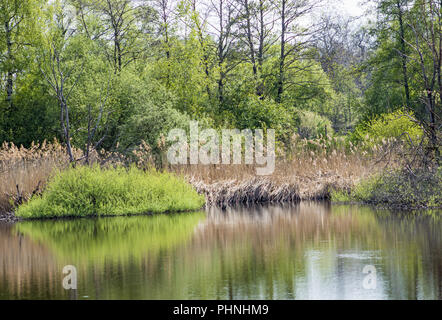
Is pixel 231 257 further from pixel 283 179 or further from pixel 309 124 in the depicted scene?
pixel 309 124

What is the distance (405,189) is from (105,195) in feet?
26.4

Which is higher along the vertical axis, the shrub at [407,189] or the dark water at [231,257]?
the shrub at [407,189]

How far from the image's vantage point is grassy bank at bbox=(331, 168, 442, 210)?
15797 millimetres

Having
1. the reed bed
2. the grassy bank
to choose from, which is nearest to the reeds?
the reed bed

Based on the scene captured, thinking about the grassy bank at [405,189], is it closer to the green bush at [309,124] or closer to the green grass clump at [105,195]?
the green grass clump at [105,195]

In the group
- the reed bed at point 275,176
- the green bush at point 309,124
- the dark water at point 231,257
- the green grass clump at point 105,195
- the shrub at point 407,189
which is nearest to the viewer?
the dark water at point 231,257

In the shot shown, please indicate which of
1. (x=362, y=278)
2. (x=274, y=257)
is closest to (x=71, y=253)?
(x=274, y=257)

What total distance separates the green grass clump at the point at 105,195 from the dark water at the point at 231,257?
111 cm

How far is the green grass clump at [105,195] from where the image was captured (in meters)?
16.9

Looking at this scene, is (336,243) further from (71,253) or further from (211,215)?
(211,215)

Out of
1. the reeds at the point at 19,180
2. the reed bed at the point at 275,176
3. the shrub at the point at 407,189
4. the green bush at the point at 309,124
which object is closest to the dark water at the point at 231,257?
the shrub at the point at 407,189

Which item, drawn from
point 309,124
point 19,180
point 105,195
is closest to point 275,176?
point 105,195

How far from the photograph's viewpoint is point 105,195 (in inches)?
685

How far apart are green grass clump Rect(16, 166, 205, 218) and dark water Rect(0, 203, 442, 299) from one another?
1.11 metres
